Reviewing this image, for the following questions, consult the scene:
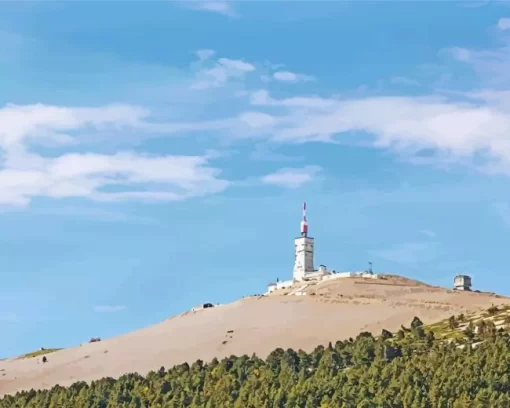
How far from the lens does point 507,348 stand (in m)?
81.4

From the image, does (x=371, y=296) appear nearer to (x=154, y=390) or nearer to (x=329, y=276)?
(x=329, y=276)

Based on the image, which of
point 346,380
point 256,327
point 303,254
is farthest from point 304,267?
point 346,380

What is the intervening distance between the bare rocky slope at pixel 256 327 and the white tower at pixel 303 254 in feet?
48.7

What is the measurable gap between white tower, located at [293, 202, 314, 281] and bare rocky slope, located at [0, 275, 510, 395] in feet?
48.7

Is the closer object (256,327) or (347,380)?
(347,380)

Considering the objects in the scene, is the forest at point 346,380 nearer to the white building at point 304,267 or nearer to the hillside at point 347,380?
the hillside at point 347,380

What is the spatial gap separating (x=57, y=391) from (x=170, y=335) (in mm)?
32032

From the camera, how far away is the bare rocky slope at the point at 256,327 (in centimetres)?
11494

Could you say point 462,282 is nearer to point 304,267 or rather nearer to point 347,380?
point 304,267

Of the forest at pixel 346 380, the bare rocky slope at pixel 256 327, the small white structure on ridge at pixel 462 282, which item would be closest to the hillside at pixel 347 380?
the forest at pixel 346 380

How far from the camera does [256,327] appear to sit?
12294 cm

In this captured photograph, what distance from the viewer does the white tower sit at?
158000mm

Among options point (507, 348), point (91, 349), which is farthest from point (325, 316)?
point (507, 348)

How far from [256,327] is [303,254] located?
3688 centimetres
